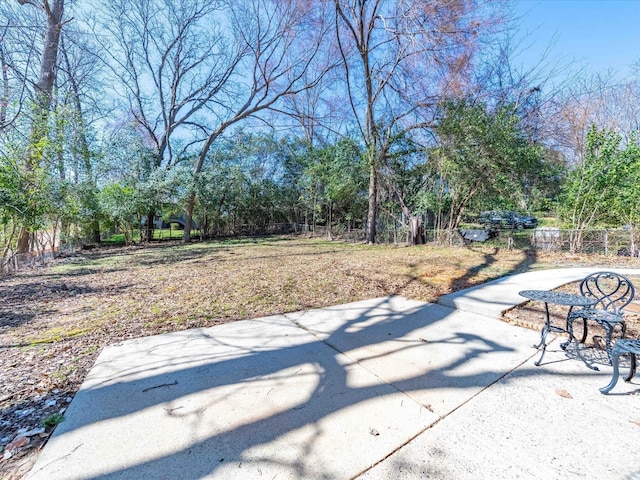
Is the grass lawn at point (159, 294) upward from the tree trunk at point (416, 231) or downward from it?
downward

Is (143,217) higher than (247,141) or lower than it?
lower

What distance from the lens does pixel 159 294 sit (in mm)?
4414

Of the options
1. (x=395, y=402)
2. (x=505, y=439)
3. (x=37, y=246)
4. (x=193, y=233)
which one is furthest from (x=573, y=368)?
(x=193, y=233)

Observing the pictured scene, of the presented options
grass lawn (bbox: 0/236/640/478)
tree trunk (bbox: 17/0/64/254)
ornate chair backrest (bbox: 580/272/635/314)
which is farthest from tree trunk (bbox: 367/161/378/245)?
tree trunk (bbox: 17/0/64/254)

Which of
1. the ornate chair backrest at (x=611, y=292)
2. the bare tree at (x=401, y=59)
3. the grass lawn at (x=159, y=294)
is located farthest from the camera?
the bare tree at (x=401, y=59)

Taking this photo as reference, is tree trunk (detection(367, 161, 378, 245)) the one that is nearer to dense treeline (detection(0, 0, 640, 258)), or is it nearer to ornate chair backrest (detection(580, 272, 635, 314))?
dense treeline (detection(0, 0, 640, 258))

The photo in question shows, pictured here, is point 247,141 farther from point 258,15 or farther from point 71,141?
point 71,141

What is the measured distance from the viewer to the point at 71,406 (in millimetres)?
1762

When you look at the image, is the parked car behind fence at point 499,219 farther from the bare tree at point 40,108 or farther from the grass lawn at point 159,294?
the bare tree at point 40,108

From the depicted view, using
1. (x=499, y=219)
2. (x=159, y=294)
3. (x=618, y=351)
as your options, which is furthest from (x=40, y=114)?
(x=499, y=219)

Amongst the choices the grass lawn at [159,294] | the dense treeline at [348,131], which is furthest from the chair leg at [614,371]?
the dense treeline at [348,131]

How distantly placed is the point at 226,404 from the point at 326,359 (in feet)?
2.80

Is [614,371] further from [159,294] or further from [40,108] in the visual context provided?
[40,108]

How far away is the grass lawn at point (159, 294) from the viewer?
7.34 feet
